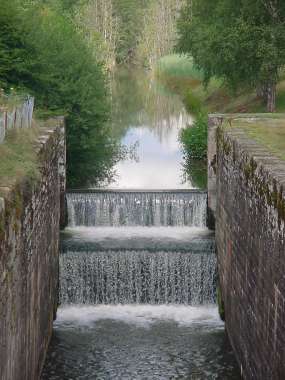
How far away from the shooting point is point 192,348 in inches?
564

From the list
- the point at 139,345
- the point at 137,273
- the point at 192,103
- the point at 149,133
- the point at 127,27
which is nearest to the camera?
the point at 139,345

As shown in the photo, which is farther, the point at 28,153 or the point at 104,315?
the point at 104,315

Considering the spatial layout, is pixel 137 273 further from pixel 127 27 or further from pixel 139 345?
pixel 127 27

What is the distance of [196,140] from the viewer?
27.8 m

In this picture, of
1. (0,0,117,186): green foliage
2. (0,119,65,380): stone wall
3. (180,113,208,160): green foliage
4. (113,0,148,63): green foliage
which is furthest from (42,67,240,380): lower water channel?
(113,0,148,63): green foliage

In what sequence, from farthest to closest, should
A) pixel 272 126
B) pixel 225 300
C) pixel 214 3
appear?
1. pixel 214 3
2. pixel 272 126
3. pixel 225 300

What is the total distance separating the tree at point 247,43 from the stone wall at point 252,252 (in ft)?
35.2

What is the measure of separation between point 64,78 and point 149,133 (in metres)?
13.2

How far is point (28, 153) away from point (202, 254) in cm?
596

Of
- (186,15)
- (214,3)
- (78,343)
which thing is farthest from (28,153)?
(186,15)

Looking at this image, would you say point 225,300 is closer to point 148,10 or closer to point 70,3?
point 70,3

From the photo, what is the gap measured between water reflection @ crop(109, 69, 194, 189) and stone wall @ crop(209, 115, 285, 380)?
8636 millimetres

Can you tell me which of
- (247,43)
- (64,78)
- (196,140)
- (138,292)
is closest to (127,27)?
(196,140)

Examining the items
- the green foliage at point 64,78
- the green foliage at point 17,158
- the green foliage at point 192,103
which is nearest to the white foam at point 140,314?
the green foliage at point 17,158
